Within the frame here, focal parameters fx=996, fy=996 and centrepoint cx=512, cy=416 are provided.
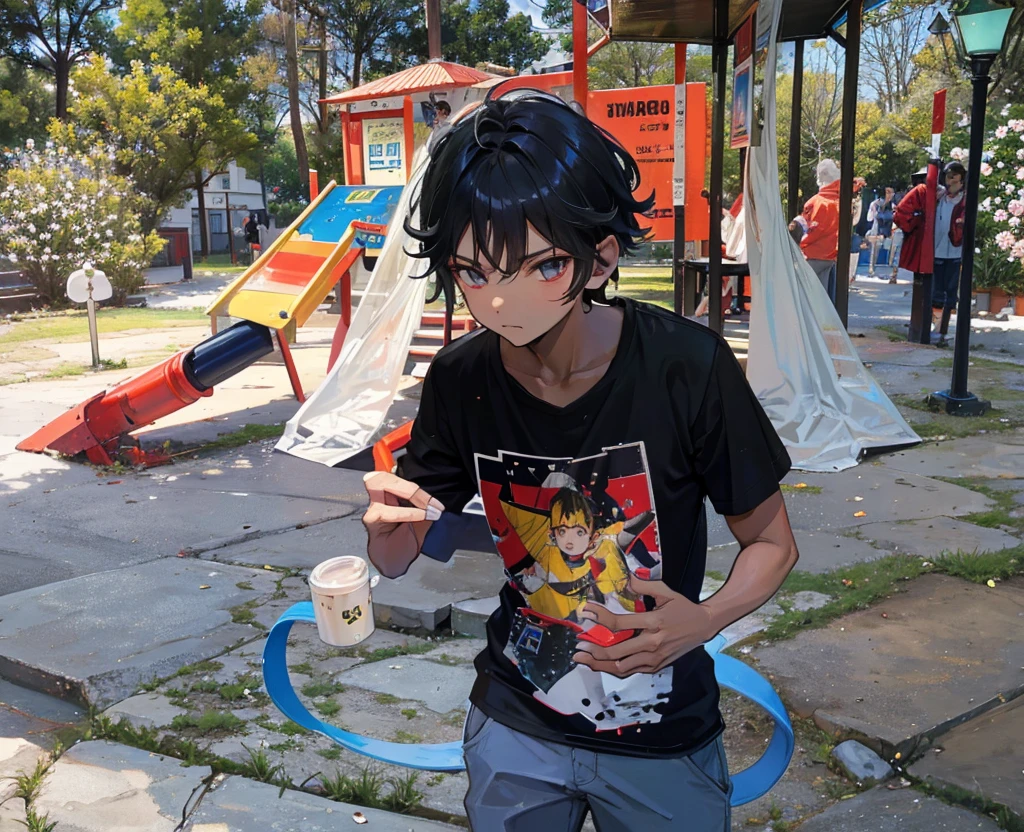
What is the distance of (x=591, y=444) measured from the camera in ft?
4.71

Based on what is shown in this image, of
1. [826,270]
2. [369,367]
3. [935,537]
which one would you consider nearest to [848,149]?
[826,270]

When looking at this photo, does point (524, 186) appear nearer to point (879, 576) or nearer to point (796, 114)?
point (879, 576)

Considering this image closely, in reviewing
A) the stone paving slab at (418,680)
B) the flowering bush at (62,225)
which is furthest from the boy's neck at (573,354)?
the flowering bush at (62,225)

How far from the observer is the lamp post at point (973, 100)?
7.01m

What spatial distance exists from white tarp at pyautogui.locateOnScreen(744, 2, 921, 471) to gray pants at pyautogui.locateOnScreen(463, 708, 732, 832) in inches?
204

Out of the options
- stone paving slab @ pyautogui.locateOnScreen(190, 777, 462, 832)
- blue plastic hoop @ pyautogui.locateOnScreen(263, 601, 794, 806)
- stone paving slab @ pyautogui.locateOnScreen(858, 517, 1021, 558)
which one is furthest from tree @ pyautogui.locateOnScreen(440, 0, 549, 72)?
blue plastic hoop @ pyautogui.locateOnScreen(263, 601, 794, 806)

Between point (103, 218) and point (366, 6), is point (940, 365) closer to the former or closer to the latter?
point (103, 218)

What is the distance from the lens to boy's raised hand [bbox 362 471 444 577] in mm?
1574

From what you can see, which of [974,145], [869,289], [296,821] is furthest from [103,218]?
[296,821]

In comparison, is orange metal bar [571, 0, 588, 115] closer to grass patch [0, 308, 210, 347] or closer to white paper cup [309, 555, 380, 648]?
white paper cup [309, 555, 380, 648]

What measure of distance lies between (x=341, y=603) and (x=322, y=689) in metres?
1.81

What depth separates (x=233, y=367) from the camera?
7.62 metres

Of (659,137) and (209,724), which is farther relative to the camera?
(659,137)

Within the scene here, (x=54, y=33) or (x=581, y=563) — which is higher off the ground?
(x=54, y=33)
